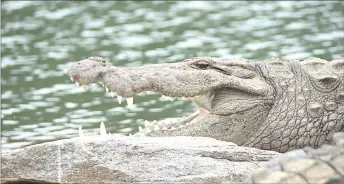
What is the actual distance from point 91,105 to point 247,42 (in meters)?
3.99

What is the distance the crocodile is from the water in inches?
102

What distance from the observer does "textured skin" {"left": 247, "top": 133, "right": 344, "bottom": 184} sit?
436 cm

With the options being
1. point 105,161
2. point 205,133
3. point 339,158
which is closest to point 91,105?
point 205,133

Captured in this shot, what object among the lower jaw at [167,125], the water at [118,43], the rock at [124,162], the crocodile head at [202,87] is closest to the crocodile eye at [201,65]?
the crocodile head at [202,87]

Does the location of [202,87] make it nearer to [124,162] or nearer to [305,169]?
[124,162]

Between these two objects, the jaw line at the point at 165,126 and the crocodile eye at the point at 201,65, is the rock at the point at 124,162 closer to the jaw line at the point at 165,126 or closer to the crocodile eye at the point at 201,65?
the jaw line at the point at 165,126

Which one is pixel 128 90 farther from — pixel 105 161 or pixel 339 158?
pixel 339 158

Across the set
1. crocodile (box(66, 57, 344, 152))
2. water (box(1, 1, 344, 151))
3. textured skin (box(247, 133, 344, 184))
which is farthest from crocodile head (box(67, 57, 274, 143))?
water (box(1, 1, 344, 151))

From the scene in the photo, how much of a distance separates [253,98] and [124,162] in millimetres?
1436

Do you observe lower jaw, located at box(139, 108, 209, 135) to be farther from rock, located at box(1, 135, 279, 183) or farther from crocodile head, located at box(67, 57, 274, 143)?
rock, located at box(1, 135, 279, 183)

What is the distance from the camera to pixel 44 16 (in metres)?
17.7

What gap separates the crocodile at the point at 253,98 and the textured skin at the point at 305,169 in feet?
7.58

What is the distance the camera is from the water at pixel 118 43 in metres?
10.3

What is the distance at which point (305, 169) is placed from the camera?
4.42m
